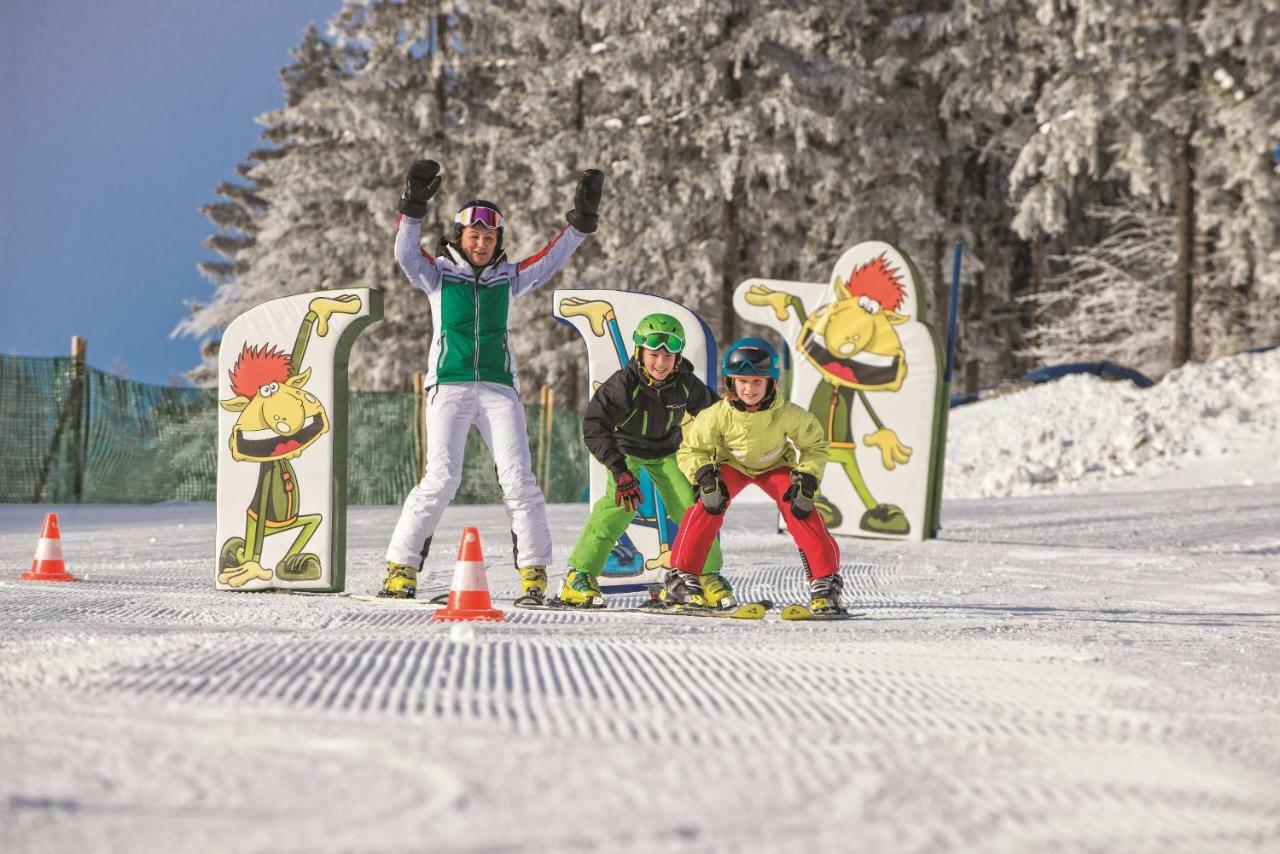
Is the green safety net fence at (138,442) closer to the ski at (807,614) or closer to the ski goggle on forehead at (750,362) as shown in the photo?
the ski goggle on forehead at (750,362)

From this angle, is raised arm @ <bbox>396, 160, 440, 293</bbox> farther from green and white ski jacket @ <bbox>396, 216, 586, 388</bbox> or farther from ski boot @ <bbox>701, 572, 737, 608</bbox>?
ski boot @ <bbox>701, 572, 737, 608</bbox>

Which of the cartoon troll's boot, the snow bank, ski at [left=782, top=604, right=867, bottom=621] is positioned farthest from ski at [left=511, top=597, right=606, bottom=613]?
the snow bank

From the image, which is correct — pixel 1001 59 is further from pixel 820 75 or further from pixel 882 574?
pixel 882 574

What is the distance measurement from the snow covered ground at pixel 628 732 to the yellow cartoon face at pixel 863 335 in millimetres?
4736

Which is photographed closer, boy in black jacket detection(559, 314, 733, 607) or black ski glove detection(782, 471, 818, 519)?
black ski glove detection(782, 471, 818, 519)

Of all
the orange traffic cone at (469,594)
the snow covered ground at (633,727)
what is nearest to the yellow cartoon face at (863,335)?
the snow covered ground at (633,727)

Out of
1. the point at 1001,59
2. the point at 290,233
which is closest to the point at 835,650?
the point at 1001,59

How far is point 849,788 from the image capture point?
2326 millimetres

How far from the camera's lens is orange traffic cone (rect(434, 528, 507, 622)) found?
509 centimetres

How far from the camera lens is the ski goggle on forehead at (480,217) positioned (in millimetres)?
6207

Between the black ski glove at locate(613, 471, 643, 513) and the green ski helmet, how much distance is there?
60 centimetres

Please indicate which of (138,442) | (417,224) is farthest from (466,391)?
(138,442)

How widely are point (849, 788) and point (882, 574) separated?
5429mm

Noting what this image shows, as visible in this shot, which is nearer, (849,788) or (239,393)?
(849,788)
